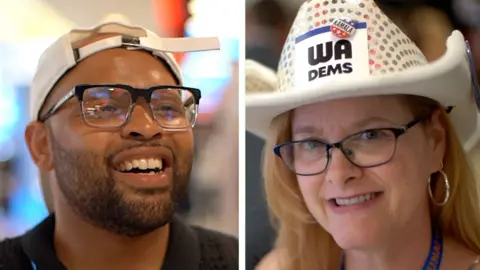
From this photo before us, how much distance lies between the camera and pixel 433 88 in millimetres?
1045

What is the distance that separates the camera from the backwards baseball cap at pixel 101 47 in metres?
1.22

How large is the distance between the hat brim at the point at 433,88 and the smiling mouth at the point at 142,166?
29cm

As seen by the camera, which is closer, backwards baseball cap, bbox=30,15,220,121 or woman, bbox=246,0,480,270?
woman, bbox=246,0,480,270

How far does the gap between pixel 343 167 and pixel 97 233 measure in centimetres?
54

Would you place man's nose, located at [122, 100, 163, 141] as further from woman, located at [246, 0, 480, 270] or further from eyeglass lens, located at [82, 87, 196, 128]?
woman, located at [246, 0, 480, 270]

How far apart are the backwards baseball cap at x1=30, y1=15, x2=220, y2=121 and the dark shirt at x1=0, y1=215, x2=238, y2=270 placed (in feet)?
0.86

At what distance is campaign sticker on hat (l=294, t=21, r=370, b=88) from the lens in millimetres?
1071

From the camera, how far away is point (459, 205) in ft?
3.62

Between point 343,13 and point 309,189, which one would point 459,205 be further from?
point 343,13

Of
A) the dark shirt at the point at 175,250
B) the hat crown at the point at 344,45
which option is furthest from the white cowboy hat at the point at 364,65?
the dark shirt at the point at 175,250

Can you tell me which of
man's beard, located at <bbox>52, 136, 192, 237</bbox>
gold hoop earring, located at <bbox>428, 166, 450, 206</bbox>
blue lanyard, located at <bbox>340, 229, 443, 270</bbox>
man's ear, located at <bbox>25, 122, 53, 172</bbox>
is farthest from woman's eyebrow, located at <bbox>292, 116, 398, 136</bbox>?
man's ear, located at <bbox>25, 122, 53, 172</bbox>

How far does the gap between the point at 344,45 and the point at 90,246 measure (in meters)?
0.67

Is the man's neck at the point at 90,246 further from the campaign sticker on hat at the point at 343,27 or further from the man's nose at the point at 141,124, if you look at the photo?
the campaign sticker on hat at the point at 343,27

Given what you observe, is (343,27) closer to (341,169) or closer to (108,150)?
(341,169)
